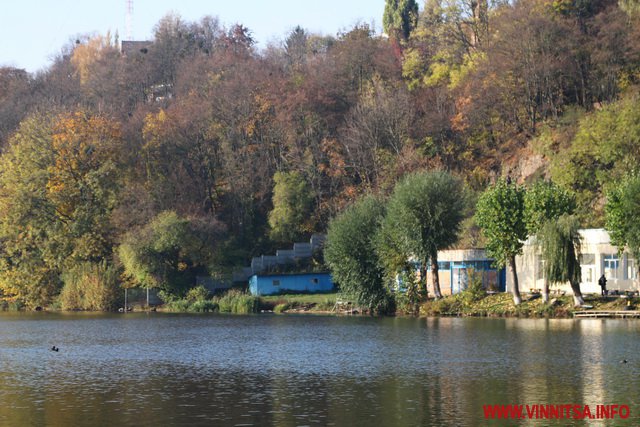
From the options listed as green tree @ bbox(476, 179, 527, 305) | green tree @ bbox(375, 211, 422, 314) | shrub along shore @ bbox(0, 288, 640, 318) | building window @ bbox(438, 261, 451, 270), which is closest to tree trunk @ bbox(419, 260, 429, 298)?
green tree @ bbox(375, 211, 422, 314)

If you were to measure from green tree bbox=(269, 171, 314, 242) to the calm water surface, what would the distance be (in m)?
36.8

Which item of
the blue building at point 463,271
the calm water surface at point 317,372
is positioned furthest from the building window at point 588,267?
the calm water surface at point 317,372

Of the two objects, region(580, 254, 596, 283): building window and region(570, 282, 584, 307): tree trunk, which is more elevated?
region(580, 254, 596, 283): building window

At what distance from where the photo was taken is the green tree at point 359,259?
3273 inches

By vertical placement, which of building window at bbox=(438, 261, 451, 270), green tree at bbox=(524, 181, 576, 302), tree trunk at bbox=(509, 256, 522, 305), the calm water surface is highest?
green tree at bbox=(524, 181, 576, 302)

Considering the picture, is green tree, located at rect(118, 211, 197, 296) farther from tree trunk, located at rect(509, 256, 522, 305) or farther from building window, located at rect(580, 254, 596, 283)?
building window, located at rect(580, 254, 596, 283)

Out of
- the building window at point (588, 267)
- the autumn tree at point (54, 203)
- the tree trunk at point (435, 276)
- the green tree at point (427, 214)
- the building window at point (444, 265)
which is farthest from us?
the autumn tree at point (54, 203)

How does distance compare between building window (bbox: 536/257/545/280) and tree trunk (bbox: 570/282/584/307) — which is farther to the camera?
building window (bbox: 536/257/545/280)

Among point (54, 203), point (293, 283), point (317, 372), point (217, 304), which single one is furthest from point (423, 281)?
point (54, 203)

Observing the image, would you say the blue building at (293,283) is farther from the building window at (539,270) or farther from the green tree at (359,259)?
the building window at (539,270)

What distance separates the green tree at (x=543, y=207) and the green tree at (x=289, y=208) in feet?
129

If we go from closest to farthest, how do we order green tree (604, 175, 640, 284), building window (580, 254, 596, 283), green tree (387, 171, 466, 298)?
green tree (604, 175, 640, 284)
building window (580, 254, 596, 283)
green tree (387, 171, 466, 298)

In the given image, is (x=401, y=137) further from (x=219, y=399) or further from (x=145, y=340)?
(x=219, y=399)

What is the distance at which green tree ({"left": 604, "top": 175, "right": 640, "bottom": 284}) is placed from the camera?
234 ft
